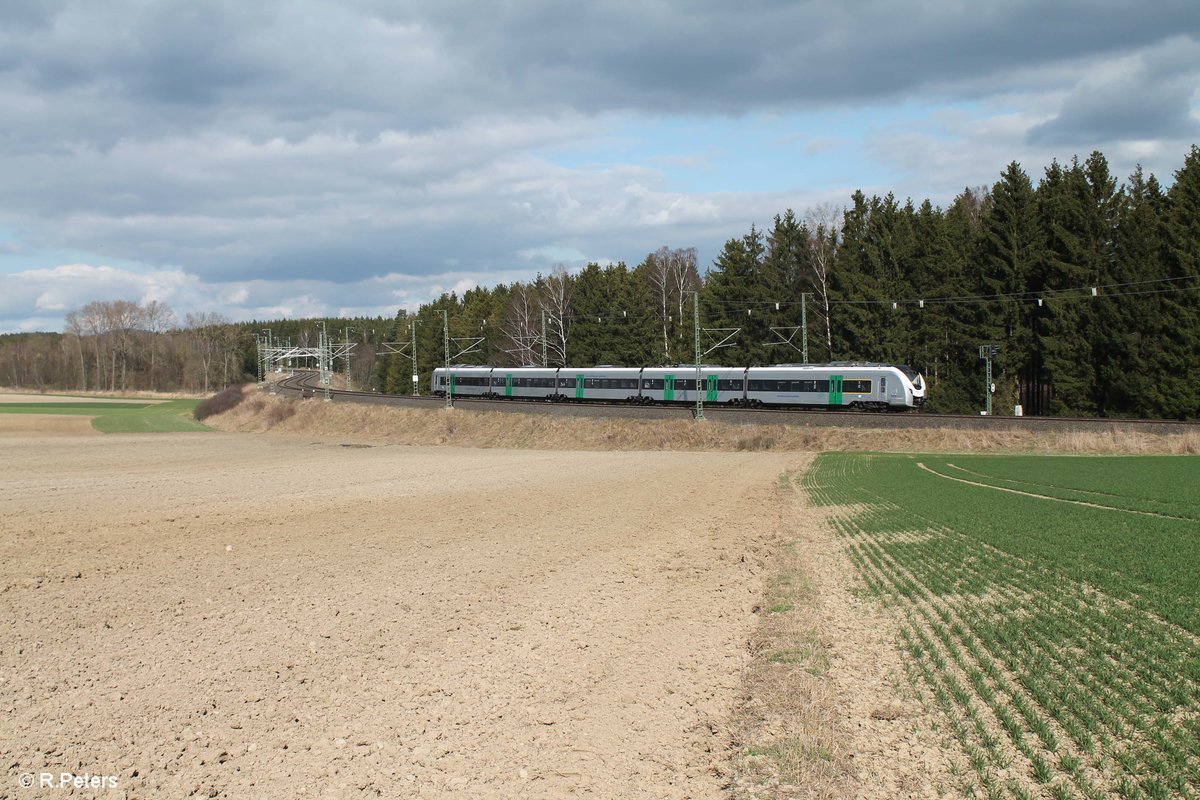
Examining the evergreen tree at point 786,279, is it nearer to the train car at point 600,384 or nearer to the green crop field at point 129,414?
the train car at point 600,384

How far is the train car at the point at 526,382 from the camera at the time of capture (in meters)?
74.5

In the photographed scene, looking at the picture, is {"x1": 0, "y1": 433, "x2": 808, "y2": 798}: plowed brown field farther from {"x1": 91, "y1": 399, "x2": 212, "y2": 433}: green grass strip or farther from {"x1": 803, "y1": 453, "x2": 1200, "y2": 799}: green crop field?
{"x1": 91, "y1": 399, "x2": 212, "y2": 433}: green grass strip

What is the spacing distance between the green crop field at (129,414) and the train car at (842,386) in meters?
58.1

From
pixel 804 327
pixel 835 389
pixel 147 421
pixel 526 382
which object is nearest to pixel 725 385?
pixel 804 327

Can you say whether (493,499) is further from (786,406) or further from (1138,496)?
(786,406)

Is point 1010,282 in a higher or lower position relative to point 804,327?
higher

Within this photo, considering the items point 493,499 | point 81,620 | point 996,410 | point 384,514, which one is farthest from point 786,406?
point 81,620

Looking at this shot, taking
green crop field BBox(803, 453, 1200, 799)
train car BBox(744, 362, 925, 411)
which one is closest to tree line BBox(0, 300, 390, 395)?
train car BBox(744, 362, 925, 411)

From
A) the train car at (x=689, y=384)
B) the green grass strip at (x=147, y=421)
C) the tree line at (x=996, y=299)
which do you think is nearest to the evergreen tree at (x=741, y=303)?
the tree line at (x=996, y=299)

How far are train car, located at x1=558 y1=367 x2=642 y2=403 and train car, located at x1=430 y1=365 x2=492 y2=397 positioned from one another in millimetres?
10301

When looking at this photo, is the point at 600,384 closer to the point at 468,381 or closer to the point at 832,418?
→ the point at 468,381

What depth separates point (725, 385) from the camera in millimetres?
62750

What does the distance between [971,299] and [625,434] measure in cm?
2789

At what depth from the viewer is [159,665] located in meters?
10.4
